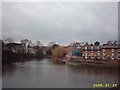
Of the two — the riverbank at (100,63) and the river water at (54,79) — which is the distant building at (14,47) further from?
the riverbank at (100,63)

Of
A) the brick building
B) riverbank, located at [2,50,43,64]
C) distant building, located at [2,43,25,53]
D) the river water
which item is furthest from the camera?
the brick building

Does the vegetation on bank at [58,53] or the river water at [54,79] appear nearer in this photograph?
the river water at [54,79]

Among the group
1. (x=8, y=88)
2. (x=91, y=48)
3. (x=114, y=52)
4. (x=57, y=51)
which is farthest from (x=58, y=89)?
(x=57, y=51)

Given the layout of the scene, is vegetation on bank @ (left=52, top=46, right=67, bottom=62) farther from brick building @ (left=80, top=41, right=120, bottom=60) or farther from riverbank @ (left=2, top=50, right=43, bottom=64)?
riverbank @ (left=2, top=50, right=43, bottom=64)

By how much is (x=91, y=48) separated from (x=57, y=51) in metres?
2.10

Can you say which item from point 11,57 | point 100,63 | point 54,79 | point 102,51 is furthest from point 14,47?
point 54,79

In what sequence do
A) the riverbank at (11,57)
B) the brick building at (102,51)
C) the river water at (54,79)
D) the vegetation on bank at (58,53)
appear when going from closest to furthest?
the river water at (54,79)
the riverbank at (11,57)
the brick building at (102,51)
the vegetation on bank at (58,53)

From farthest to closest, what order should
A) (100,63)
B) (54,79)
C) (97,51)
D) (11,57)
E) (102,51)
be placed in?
1. (97,51)
2. (102,51)
3. (100,63)
4. (11,57)
5. (54,79)

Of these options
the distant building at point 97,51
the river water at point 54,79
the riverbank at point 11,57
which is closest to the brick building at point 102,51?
the distant building at point 97,51

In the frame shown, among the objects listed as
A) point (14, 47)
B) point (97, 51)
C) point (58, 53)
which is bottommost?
point (58, 53)

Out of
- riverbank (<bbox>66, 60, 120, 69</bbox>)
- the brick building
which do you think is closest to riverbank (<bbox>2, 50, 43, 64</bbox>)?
riverbank (<bbox>66, 60, 120, 69</bbox>)

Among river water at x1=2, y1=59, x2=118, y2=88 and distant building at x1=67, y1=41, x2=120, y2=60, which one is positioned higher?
distant building at x1=67, y1=41, x2=120, y2=60

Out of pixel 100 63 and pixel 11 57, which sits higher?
pixel 11 57

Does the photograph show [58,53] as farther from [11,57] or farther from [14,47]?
[11,57]
